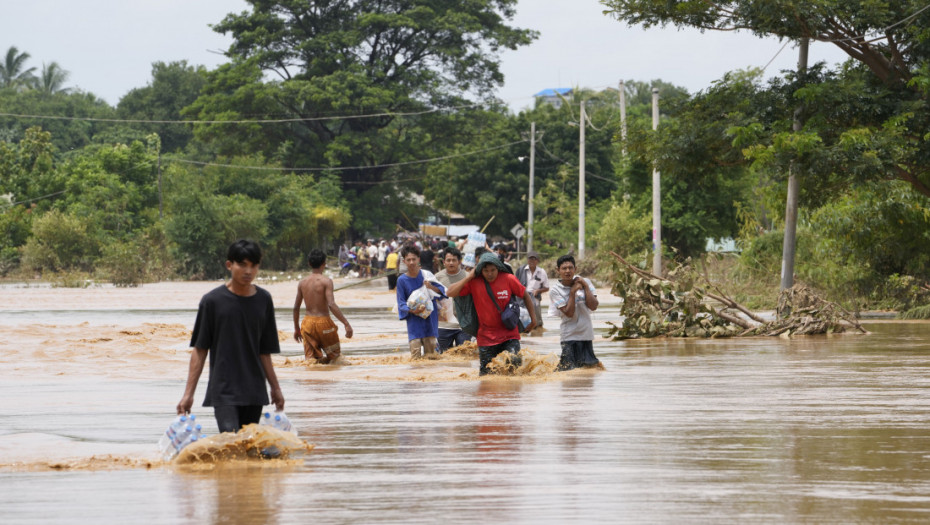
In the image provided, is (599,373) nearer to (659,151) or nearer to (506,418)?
(506,418)

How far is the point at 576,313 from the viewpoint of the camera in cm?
1434

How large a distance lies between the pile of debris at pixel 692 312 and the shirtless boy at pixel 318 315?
6.21 m

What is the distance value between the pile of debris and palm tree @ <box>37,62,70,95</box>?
107395 millimetres

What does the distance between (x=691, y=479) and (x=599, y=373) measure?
7258mm

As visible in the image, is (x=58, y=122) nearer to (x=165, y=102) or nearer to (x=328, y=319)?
(x=165, y=102)

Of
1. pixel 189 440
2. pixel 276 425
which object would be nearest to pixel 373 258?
pixel 276 425

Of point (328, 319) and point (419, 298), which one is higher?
point (419, 298)

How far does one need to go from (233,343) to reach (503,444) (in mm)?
2154

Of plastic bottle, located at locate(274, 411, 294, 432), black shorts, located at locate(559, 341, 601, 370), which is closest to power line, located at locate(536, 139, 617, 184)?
black shorts, located at locate(559, 341, 601, 370)

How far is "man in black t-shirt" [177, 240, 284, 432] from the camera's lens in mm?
7980

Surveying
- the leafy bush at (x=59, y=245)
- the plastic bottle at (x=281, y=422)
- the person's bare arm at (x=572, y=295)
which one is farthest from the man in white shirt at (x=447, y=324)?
the leafy bush at (x=59, y=245)

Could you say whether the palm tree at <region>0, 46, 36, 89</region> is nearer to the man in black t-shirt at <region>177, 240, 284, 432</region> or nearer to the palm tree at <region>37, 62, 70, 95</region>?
the palm tree at <region>37, 62, 70, 95</region>

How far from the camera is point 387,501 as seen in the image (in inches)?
269

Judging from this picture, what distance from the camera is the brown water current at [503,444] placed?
21.9 ft
